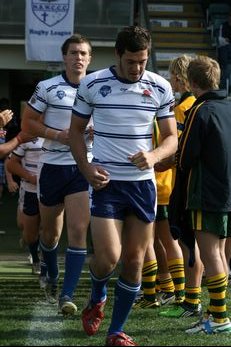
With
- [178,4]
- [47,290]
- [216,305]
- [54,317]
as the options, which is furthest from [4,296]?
[178,4]

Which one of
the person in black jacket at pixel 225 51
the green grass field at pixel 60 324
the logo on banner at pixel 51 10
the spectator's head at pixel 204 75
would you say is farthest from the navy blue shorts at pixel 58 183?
the person in black jacket at pixel 225 51

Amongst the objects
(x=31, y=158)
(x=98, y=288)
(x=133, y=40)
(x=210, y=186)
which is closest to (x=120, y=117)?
(x=133, y=40)

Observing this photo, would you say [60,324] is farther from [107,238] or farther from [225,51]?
[225,51]

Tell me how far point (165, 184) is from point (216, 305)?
1554 millimetres

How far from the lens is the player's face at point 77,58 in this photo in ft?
23.1

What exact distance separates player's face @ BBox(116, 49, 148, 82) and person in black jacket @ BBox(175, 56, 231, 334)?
2.26ft

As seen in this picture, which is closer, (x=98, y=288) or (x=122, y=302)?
(x=122, y=302)

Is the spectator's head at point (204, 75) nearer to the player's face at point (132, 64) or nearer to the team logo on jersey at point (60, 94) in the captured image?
the player's face at point (132, 64)

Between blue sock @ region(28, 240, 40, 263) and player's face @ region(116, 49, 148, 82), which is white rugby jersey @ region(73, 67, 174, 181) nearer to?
player's face @ region(116, 49, 148, 82)

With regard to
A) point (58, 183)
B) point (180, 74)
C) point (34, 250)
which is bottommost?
point (34, 250)

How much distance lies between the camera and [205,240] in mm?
6062

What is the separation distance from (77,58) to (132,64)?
64.1 inches

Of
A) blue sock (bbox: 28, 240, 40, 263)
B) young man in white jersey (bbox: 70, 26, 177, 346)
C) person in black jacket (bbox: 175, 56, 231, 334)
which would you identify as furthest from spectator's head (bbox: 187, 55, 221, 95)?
blue sock (bbox: 28, 240, 40, 263)

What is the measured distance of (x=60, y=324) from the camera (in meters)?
6.45
